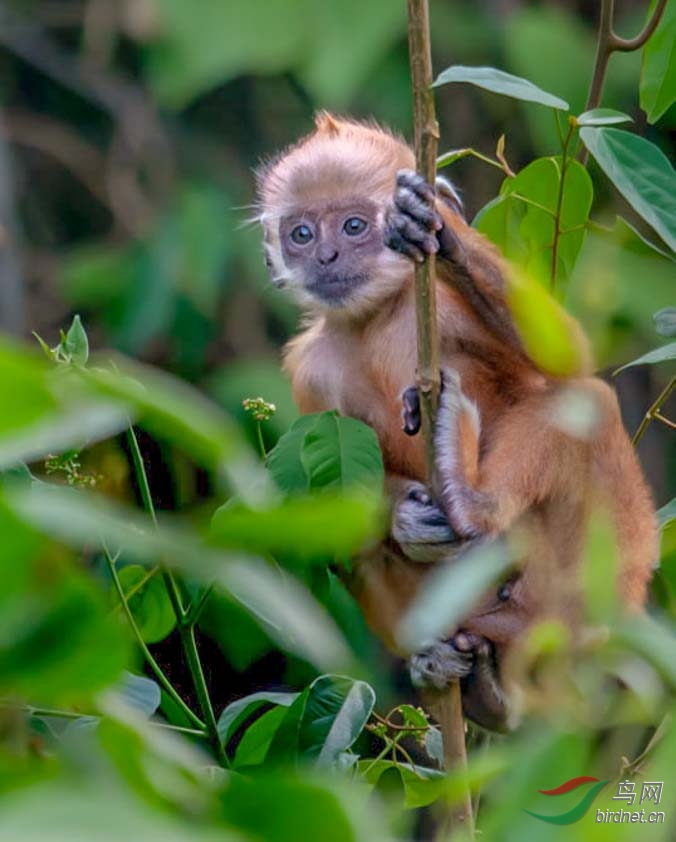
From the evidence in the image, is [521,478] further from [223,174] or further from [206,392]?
[223,174]

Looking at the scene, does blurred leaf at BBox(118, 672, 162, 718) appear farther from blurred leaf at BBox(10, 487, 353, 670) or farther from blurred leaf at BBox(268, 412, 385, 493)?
blurred leaf at BBox(10, 487, 353, 670)

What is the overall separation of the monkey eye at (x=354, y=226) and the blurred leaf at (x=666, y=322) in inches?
42.7

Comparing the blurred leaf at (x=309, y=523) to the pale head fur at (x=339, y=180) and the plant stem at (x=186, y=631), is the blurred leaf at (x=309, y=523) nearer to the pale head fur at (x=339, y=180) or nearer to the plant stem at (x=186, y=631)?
the plant stem at (x=186, y=631)

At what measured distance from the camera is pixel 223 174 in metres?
6.35

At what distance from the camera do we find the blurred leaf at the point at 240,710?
1.91 m

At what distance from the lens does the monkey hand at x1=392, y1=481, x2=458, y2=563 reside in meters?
2.67

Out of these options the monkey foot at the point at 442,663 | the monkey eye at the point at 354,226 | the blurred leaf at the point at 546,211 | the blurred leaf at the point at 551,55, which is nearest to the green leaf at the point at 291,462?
the blurred leaf at the point at 546,211

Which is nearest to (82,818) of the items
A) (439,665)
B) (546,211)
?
(546,211)

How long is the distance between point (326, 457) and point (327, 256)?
4.11ft

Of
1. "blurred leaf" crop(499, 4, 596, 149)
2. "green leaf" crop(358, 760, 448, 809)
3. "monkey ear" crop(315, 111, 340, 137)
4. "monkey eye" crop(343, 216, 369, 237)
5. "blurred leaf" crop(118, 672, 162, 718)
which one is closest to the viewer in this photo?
"blurred leaf" crop(118, 672, 162, 718)

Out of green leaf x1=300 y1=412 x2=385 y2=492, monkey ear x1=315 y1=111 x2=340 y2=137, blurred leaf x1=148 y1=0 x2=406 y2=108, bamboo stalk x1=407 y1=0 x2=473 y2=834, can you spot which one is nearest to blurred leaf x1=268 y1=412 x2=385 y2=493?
green leaf x1=300 y1=412 x2=385 y2=492

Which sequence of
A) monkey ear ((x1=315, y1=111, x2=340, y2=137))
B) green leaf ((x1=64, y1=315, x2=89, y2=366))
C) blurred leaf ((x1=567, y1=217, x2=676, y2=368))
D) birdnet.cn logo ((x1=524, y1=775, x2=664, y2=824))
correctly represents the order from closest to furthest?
birdnet.cn logo ((x1=524, y1=775, x2=664, y2=824)) → blurred leaf ((x1=567, y1=217, x2=676, y2=368)) → green leaf ((x1=64, y1=315, x2=89, y2=366)) → monkey ear ((x1=315, y1=111, x2=340, y2=137))

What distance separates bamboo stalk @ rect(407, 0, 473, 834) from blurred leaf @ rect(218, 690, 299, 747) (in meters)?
0.23

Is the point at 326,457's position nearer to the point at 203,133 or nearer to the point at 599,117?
the point at 599,117
